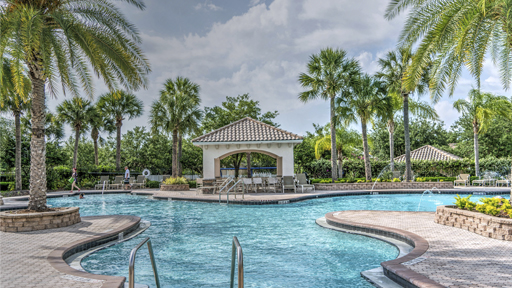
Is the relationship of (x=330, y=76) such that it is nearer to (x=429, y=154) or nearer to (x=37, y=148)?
(x=37, y=148)

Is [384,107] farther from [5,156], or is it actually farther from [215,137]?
[5,156]

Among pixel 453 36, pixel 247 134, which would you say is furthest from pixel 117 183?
pixel 453 36

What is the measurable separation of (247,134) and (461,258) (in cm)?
1611

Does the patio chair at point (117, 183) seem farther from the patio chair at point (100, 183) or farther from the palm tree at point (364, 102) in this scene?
the palm tree at point (364, 102)

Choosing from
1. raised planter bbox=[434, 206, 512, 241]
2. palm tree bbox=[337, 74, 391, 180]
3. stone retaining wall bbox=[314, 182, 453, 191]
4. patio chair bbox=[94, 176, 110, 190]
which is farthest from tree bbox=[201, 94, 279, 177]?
raised planter bbox=[434, 206, 512, 241]

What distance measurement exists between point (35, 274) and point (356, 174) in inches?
1060

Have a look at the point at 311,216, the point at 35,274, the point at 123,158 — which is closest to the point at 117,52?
the point at 35,274

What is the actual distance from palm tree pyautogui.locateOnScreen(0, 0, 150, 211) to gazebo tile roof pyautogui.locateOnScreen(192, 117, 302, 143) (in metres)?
9.79

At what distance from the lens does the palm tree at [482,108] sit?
26.1 meters

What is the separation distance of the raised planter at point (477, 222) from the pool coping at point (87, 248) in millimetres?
6601

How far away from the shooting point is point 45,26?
8.23 metres

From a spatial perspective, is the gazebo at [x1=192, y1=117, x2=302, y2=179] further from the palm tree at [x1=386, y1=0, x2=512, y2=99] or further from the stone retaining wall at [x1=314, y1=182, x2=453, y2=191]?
the palm tree at [x1=386, y1=0, x2=512, y2=99]

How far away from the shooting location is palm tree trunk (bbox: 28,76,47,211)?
838 cm

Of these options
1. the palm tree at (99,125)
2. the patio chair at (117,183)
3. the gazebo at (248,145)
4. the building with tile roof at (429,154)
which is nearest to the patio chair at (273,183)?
the gazebo at (248,145)
